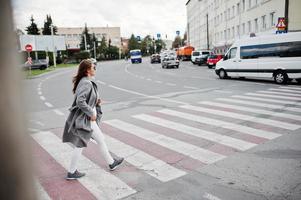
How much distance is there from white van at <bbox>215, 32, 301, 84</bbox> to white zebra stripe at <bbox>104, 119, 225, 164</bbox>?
12.2 metres

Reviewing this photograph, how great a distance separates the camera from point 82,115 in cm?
470

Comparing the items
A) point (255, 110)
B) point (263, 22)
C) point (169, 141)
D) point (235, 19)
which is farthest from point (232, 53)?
point (235, 19)

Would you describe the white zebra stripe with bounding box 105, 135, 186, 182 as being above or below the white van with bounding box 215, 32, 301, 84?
below

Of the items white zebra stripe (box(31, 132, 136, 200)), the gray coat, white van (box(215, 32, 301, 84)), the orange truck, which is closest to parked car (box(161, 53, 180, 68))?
white van (box(215, 32, 301, 84))

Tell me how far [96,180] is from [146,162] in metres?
1.06

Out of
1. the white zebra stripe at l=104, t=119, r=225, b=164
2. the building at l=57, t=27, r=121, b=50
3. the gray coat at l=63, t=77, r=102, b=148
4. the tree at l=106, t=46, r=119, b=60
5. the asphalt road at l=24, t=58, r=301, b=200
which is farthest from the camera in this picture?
the building at l=57, t=27, r=121, b=50

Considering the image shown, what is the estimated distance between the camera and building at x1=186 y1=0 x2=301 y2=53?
3308 cm

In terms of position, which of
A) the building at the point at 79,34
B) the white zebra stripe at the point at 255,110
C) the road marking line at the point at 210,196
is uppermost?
the building at the point at 79,34

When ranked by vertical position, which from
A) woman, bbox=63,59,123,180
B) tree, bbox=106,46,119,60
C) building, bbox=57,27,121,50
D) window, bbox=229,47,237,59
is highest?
building, bbox=57,27,121,50

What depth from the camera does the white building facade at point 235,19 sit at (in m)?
34.9

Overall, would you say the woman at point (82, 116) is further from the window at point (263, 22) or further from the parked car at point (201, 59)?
the parked car at point (201, 59)

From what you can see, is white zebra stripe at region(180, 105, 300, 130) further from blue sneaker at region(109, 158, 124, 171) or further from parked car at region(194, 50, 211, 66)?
parked car at region(194, 50, 211, 66)

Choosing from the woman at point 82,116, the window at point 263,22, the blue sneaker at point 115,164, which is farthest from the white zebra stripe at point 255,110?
the window at point 263,22

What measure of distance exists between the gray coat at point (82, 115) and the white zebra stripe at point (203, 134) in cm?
304
